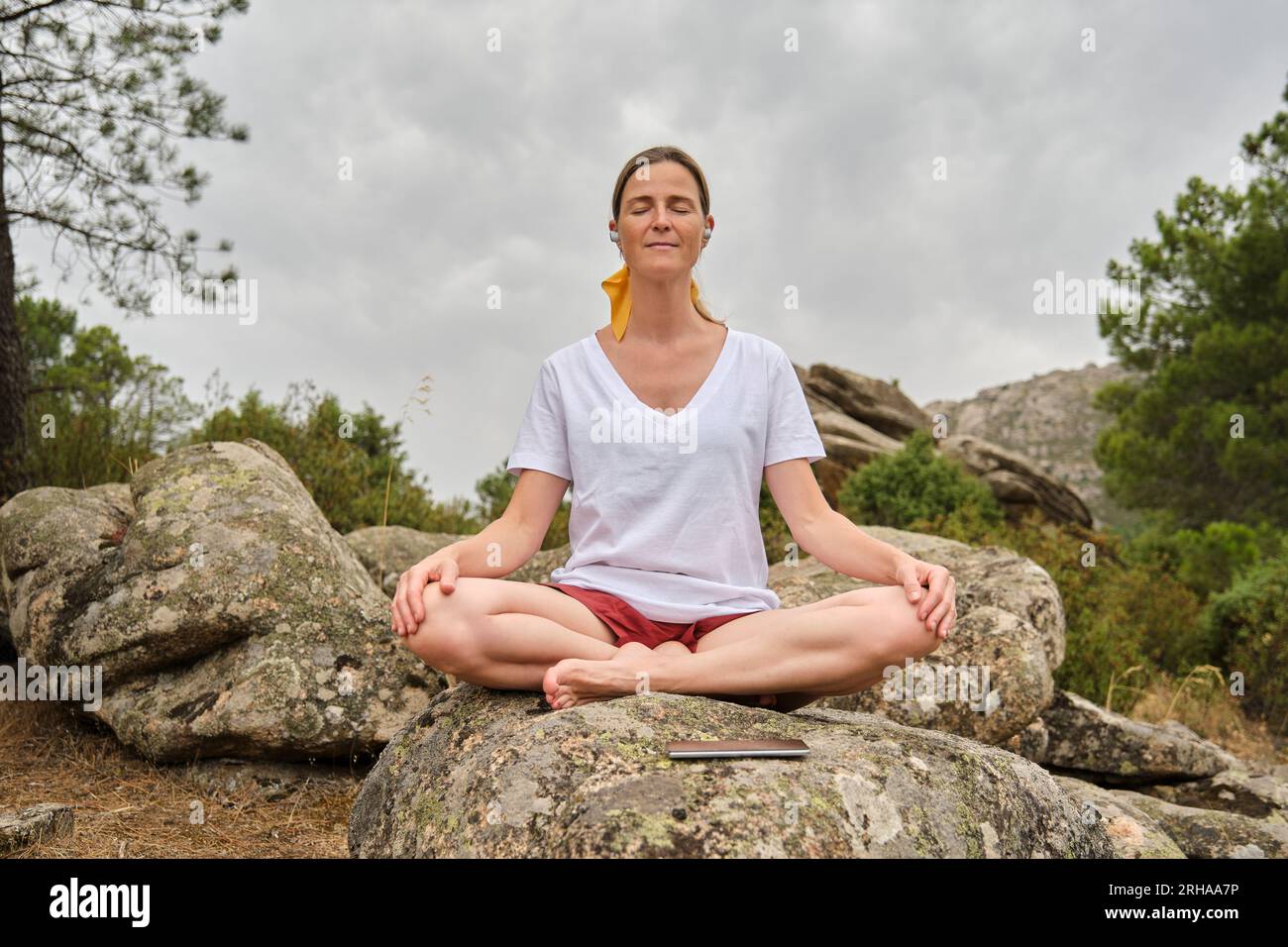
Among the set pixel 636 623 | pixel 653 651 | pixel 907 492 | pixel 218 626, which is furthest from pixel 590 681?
pixel 907 492

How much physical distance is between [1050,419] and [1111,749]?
4567 centimetres

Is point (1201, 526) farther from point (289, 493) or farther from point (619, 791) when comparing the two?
point (619, 791)

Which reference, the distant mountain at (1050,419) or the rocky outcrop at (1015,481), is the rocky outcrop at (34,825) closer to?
the rocky outcrop at (1015,481)

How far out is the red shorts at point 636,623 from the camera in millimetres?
3488

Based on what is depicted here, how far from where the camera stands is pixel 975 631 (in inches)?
219

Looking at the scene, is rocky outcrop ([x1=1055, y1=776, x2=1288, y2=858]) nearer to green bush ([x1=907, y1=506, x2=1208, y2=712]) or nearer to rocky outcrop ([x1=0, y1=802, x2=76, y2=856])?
green bush ([x1=907, y1=506, x2=1208, y2=712])

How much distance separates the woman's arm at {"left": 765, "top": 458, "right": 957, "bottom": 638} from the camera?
10.4 feet

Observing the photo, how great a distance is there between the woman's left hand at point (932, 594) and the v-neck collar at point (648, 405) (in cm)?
93

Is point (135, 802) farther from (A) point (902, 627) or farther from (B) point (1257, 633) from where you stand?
(B) point (1257, 633)

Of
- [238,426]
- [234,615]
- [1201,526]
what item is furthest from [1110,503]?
[234,615]

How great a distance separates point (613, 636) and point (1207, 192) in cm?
2349

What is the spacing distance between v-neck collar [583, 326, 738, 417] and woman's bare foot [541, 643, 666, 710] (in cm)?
92
